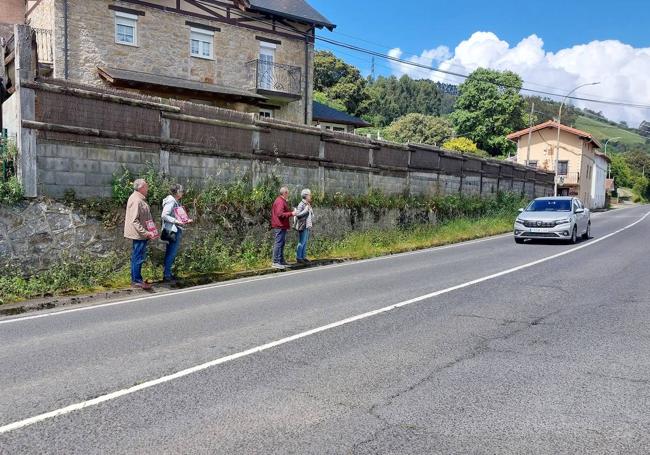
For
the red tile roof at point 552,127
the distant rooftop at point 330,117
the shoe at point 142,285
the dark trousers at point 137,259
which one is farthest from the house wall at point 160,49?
the red tile roof at point 552,127

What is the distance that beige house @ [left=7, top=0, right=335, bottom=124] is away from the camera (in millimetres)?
20484

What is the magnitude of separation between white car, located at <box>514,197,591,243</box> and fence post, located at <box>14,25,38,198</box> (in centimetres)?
1469

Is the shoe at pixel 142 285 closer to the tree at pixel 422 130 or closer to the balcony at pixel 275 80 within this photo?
the balcony at pixel 275 80

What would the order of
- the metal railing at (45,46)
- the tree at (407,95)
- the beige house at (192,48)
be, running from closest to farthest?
the metal railing at (45,46)
the beige house at (192,48)
the tree at (407,95)

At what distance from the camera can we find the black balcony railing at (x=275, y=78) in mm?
24953

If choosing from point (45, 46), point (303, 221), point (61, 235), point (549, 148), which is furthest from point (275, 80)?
point (549, 148)

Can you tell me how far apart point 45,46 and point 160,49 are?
4.26 meters

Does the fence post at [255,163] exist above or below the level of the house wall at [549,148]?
below

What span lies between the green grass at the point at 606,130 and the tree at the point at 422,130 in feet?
325

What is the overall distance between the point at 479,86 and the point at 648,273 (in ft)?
182

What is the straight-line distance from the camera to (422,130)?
2714 inches

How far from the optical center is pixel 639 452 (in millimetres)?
3600

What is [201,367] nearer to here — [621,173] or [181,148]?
[181,148]

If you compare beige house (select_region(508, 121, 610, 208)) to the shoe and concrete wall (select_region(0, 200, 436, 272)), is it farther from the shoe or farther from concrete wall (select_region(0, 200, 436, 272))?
the shoe
